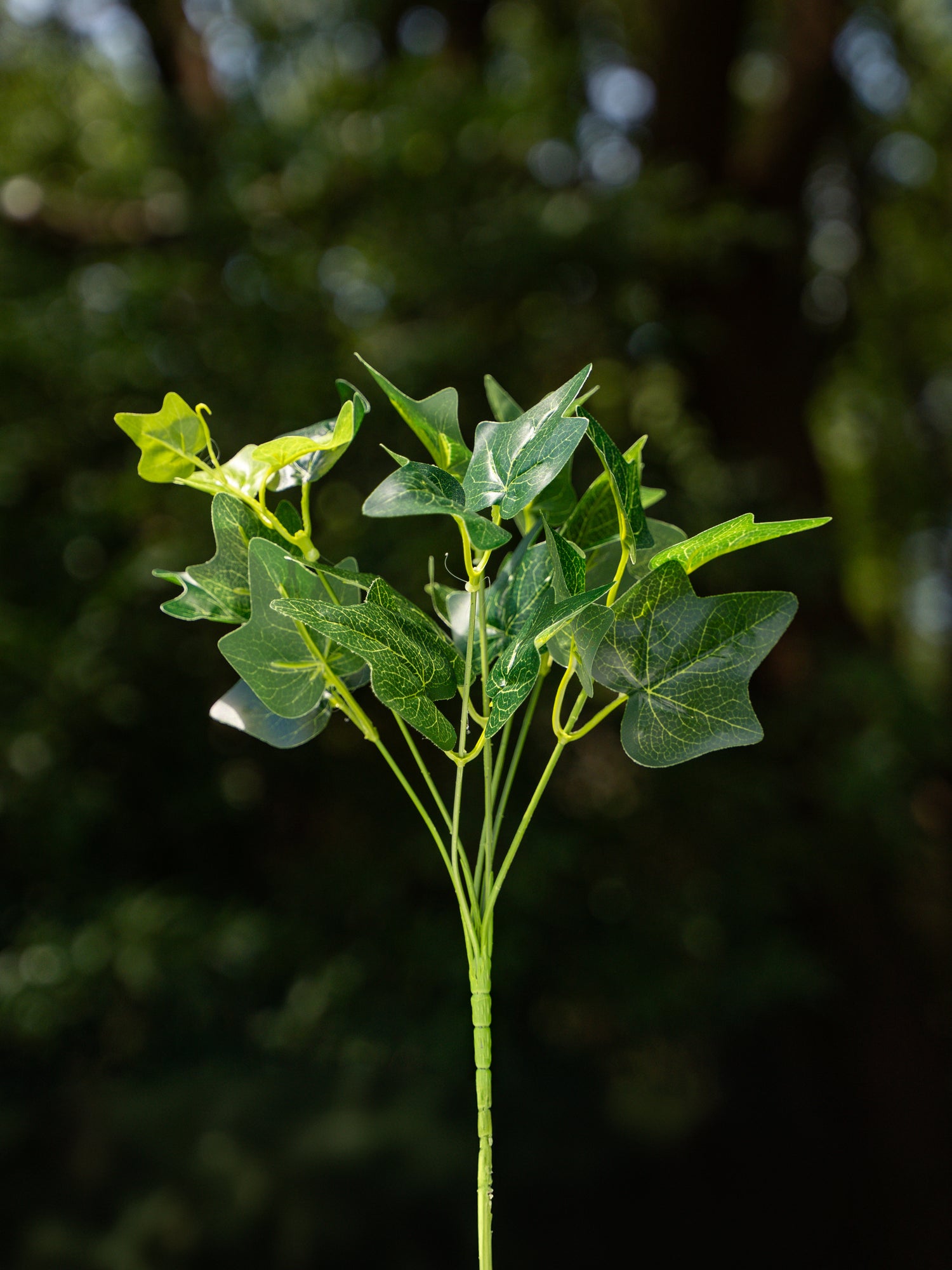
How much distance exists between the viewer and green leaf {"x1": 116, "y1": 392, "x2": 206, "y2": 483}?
1.17 feet

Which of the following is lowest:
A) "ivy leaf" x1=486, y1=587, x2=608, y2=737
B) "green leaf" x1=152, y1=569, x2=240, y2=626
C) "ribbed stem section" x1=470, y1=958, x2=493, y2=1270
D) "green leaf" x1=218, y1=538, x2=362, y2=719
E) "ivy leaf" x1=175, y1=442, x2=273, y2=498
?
"ribbed stem section" x1=470, y1=958, x2=493, y2=1270

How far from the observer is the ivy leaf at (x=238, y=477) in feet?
1.19

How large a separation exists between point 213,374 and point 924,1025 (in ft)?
6.09

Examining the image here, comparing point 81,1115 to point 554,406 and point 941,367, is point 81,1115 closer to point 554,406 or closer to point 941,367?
point 554,406

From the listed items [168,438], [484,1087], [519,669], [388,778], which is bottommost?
[484,1087]

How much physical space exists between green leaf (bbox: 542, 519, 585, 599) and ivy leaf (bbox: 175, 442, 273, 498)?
118mm

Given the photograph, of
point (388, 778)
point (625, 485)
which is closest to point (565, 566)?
point (625, 485)

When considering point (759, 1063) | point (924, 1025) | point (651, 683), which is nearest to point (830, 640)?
point (924, 1025)

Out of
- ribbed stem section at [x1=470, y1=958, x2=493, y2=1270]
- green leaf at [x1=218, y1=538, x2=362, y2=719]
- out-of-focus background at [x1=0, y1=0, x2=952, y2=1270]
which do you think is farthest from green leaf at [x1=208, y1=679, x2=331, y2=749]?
out-of-focus background at [x1=0, y1=0, x2=952, y2=1270]

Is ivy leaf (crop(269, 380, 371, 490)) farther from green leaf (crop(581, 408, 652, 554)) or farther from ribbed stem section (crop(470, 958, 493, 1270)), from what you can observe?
ribbed stem section (crop(470, 958, 493, 1270))

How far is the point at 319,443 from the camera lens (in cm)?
34

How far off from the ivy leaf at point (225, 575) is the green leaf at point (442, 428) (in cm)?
7

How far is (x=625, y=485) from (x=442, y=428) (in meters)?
0.09

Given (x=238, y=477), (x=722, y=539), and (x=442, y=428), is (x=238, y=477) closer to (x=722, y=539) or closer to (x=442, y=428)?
(x=442, y=428)
